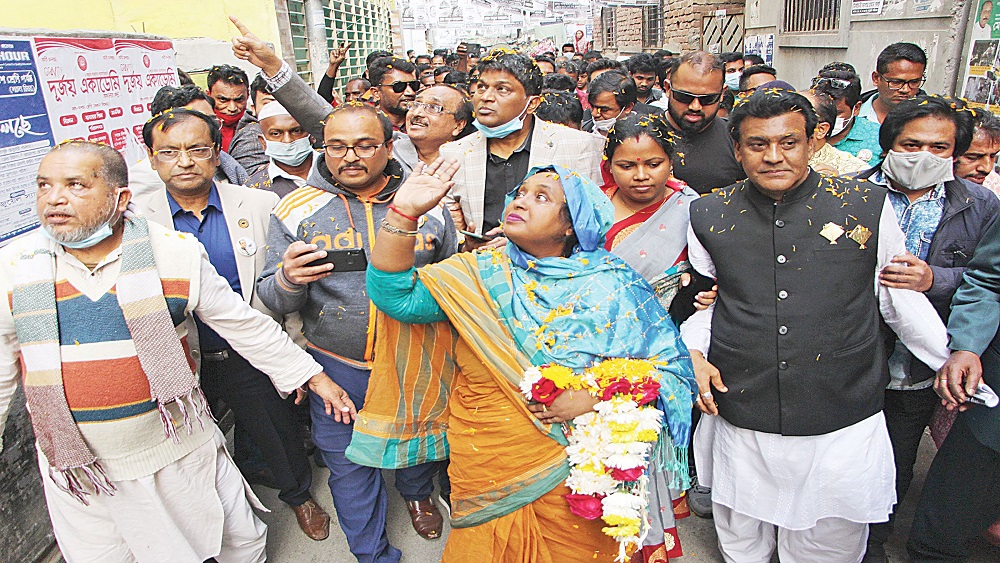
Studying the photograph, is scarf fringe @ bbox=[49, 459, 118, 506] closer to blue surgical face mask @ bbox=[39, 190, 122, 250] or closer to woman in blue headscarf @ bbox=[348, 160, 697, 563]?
blue surgical face mask @ bbox=[39, 190, 122, 250]

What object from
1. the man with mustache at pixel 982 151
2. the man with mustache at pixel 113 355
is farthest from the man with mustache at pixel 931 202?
the man with mustache at pixel 113 355

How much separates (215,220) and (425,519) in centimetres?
181

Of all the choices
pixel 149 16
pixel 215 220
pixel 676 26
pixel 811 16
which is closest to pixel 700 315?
pixel 215 220

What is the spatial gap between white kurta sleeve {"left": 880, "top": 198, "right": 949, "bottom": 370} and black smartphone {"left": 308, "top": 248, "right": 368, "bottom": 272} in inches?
78.7

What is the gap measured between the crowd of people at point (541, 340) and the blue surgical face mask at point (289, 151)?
684 mm

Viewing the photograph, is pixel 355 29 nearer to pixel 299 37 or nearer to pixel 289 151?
pixel 299 37

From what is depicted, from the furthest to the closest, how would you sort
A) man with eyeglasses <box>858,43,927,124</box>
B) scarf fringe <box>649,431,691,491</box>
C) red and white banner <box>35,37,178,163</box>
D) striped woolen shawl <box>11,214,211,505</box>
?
man with eyeglasses <box>858,43,927,124</box>, red and white banner <box>35,37,178,163</box>, scarf fringe <box>649,431,691,491</box>, striped woolen shawl <box>11,214,211,505</box>

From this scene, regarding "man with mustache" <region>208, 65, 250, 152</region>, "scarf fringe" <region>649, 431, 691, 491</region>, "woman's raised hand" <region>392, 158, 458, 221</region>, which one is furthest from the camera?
"man with mustache" <region>208, 65, 250, 152</region>

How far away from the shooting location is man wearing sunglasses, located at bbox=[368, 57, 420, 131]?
20.3 feet

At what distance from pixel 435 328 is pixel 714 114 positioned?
A: 7.63ft

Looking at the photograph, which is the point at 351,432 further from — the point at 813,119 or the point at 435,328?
the point at 813,119

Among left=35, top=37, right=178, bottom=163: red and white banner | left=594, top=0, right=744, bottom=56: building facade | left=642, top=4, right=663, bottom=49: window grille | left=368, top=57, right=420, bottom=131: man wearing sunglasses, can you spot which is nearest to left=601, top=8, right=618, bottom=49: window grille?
left=594, top=0, right=744, bottom=56: building facade

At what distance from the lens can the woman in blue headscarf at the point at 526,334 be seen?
2244mm

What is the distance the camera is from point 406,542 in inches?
132
